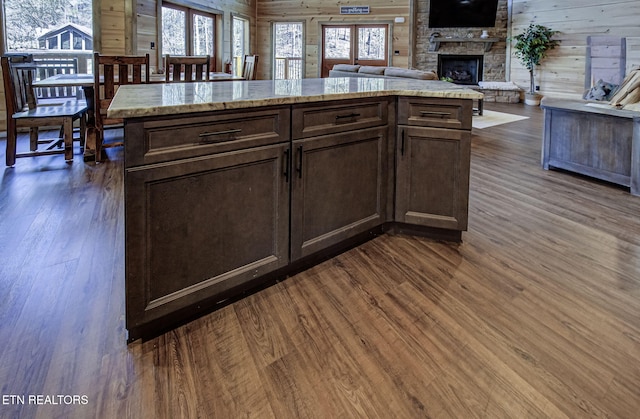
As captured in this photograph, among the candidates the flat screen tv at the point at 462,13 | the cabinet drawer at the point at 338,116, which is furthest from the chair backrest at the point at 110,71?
the flat screen tv at the point at 462,13

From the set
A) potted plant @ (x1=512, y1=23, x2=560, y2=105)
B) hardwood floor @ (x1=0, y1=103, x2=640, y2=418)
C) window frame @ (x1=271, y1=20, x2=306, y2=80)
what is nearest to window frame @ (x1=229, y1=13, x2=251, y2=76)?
window frame @ (x1=271, y1=20, x2=306, y2=80)

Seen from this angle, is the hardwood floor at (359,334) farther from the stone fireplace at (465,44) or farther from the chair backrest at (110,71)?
the stone fireplace at (465,44)

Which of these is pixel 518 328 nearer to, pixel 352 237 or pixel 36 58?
pixel 352 237

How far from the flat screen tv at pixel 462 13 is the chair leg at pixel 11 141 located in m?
9.24

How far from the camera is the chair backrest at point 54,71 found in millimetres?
5676

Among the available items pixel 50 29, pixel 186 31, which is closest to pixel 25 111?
pixel 50 29

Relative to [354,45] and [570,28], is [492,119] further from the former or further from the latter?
[354,45]

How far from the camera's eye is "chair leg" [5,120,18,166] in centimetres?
377

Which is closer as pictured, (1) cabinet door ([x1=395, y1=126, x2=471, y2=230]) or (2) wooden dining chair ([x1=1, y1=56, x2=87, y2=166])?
(1) cabinet door ([x1=395, y1=126, x2=471, y2=230])

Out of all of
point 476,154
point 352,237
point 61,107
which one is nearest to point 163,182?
point 352,237

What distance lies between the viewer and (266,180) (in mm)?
1761

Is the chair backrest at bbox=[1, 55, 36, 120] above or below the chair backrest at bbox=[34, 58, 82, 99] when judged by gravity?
below

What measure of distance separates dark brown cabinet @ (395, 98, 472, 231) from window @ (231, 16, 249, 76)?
8.01m

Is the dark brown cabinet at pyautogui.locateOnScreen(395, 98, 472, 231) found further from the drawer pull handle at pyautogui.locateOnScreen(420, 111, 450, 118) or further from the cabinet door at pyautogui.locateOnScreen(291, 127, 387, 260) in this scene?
the cabinet door at pyautogui.locateOnScreen(291, 127, 387, 260)
